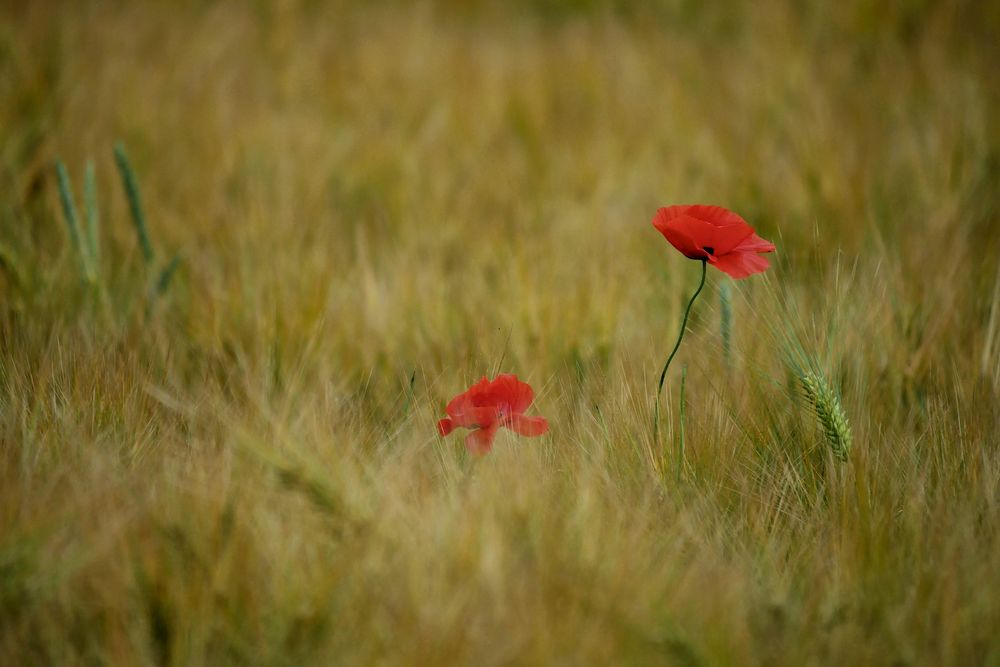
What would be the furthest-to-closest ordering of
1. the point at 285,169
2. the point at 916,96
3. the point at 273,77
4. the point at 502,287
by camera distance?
1. the point at 273,77
2. the point at 916,96
3. the point at 285,169
4. the point at 502,287

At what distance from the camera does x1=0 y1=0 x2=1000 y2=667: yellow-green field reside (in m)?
0.68

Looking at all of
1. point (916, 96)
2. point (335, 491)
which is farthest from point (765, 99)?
point (335, 491)

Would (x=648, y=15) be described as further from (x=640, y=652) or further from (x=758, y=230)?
(x=640, y=652)

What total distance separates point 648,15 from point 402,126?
124 centimetres

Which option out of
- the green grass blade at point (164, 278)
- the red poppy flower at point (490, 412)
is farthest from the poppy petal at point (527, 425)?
the green grass blade at point (164, 278)

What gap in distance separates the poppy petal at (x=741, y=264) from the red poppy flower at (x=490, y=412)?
23 cm

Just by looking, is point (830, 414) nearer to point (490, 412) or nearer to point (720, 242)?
point (720, 242)

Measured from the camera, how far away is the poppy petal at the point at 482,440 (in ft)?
2.76

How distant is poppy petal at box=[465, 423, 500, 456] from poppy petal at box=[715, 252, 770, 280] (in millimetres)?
271

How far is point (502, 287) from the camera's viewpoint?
1.39 meters

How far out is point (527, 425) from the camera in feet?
2.77

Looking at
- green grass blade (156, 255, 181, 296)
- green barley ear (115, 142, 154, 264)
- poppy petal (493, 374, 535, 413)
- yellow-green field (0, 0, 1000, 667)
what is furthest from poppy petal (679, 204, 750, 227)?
green barley ear (115, 142, 154, 264)

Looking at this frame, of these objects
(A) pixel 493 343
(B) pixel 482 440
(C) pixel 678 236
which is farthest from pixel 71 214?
(C) pixel 678 236

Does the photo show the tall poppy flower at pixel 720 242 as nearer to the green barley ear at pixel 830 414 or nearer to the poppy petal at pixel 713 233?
the poppy petal at pixel 713 233
